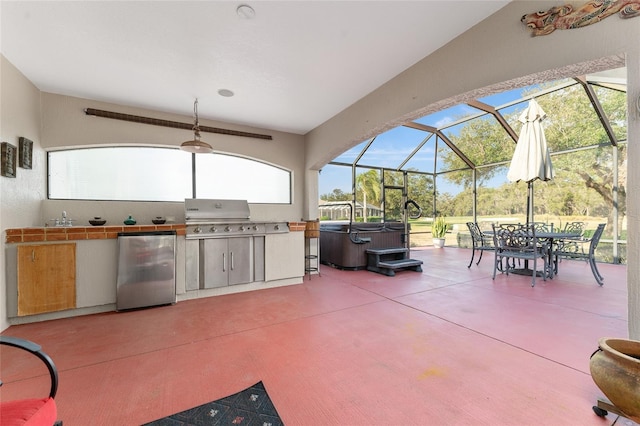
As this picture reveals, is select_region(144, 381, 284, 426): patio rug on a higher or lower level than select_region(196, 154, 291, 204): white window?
lower

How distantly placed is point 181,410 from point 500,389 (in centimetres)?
208

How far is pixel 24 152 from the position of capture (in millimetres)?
3127

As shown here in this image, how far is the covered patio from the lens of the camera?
159 cm

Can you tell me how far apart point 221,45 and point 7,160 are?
8.61ft

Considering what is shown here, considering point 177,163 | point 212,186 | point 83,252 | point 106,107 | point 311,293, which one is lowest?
point 311,293

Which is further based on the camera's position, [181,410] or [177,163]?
[177,163]

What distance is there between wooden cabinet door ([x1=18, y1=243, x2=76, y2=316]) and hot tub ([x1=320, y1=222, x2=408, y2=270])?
438 centimetres

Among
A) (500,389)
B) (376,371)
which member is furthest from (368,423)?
(500,389)

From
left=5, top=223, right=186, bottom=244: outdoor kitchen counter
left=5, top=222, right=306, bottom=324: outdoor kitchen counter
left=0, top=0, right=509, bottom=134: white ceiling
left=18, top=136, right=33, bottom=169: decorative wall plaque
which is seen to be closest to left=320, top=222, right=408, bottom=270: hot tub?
left=0, top=0, right=509, bottom=134: white ceiling

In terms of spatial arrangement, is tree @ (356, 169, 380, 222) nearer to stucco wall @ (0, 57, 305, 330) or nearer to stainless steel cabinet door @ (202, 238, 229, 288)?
stucco wall @ (0, 57, 305, 330)

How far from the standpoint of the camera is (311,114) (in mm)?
4680

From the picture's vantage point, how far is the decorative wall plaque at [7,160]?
274 cm

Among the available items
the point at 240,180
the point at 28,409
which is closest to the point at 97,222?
the point at 240,180

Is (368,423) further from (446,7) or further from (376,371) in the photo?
(446,7)
